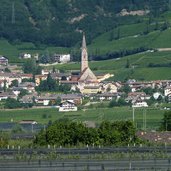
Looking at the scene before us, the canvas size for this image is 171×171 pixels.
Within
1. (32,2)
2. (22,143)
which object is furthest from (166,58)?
(22,143)

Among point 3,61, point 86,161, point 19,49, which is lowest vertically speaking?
point 86,161

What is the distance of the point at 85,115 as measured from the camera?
254 ft

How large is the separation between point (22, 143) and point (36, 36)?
81906mm

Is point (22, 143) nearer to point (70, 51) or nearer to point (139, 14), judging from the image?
point (70, 51)

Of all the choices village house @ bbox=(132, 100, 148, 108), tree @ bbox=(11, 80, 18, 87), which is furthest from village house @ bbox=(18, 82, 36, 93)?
village house @ bbox=(132, 100, 148, 108)

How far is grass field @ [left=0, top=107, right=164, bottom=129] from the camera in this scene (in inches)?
2904

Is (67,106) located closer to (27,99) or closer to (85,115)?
(27,99)

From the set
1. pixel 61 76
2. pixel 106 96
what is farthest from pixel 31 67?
pixel 106 96

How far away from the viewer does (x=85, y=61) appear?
363 feet

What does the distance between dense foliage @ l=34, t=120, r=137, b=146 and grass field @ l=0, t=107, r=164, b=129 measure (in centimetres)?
2117

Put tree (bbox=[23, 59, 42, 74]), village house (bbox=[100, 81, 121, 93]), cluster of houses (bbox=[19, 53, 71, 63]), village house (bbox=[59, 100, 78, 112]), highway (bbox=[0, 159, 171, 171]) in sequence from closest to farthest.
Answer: highway (bbox=[0, 159, 171, 171]) < village house (bbox=[59, 100, 78, 112]) < village house (bbox=[100, 81, 121, 93]) < tree (bbox=[23, 59, 42, 74]) < cluster of houses (bbox=[19, 53, 71, 63])

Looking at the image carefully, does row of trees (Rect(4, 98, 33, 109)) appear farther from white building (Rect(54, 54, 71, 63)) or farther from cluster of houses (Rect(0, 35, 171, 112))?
white building (Rect(54, 54, 71, 63))

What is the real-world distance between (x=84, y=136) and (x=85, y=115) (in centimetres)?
2913

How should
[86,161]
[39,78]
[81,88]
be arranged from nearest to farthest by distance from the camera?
[86,161] → [81,88] → [39,78]
